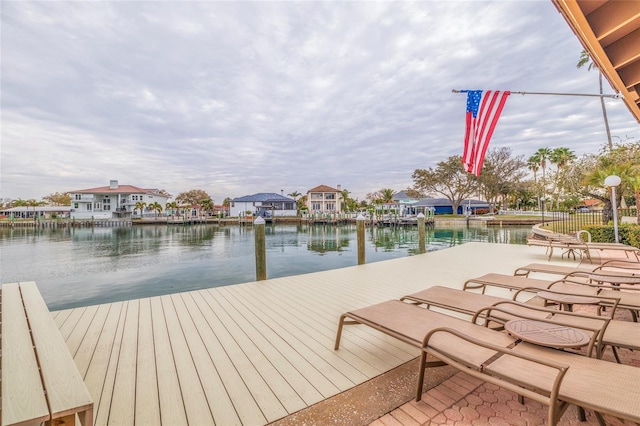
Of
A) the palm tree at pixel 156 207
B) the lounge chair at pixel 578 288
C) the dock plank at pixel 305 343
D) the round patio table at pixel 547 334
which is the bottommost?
the dock plank at pixel 305 343

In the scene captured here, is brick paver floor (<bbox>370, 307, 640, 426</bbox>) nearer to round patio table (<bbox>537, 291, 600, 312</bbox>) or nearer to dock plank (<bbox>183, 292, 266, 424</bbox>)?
dock plank (<bbox>183, 292, 266, 424</bbox>)

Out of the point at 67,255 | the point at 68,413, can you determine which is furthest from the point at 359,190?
the point at 68,413

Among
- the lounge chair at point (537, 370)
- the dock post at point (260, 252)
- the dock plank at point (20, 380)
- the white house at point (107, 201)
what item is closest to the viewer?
the dock plank at point (20, 380)

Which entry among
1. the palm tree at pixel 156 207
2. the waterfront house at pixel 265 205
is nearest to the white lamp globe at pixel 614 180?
the waterfront house at pixel 265 205

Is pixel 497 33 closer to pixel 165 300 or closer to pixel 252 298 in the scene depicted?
pixel 252 298

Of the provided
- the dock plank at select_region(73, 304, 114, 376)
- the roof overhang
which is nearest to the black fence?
the roof overhang

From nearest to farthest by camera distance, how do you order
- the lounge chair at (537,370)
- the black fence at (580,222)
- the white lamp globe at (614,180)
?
the lounge chair at (537,370)
the white lamp globe at (614,180)
the black fence at (580,222)

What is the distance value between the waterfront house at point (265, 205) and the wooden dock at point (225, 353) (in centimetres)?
4998

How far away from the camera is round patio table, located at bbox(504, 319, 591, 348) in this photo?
1.70m

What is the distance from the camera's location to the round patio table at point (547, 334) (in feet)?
5.58

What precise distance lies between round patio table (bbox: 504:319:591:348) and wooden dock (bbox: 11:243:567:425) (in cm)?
83

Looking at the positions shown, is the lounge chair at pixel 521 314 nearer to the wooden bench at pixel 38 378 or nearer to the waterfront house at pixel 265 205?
the wooden bench at pixel 38 378

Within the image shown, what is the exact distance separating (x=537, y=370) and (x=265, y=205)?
5476cm

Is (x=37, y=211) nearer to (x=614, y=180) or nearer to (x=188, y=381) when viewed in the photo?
(x=188, y=381)
